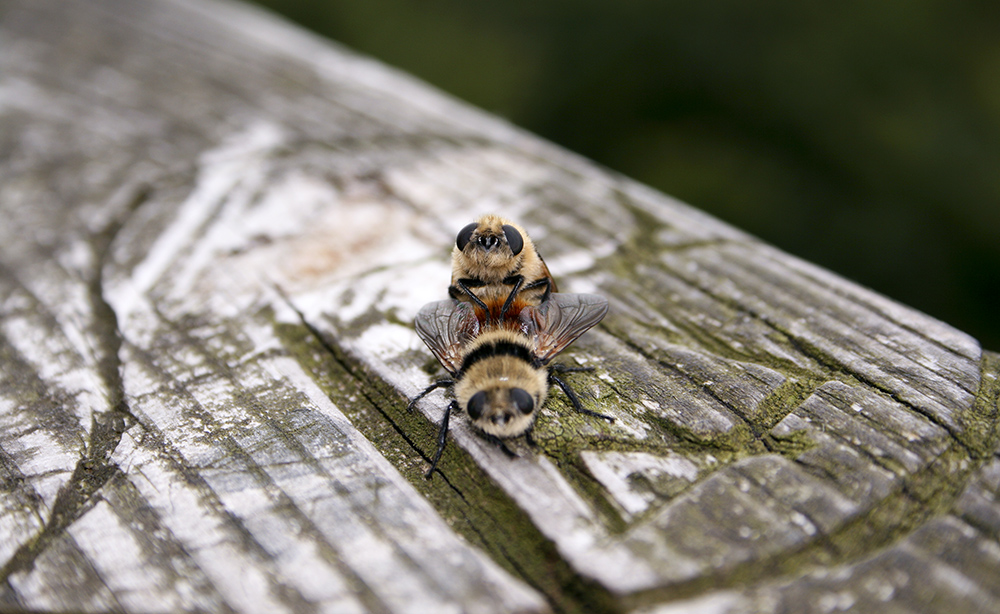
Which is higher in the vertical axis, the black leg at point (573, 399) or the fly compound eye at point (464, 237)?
the fly compound eye at point (464, 237)

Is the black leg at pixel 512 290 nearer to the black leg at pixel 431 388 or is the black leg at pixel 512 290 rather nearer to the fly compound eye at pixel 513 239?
the fly compound eye at pixel 513 239

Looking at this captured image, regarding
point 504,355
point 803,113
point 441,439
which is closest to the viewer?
point 441,439

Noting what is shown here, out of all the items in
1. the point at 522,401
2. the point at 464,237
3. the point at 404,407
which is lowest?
the point at 404,407

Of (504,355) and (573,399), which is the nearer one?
(573,399)

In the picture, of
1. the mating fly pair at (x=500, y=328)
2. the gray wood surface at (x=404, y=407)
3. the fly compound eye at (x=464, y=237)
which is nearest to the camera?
the gray wood surface at (x=404, y=407)

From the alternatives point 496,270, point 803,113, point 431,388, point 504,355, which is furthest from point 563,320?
point 803,113

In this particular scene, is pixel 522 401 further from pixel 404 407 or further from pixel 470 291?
pixel 470 291

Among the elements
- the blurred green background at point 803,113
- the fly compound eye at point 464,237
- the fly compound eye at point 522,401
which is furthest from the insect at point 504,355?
the blurred green background at point 803,113

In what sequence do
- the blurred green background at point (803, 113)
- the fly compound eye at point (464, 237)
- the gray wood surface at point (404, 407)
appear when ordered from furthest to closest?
the blurred green background at point (803, 113), the fly compound eye at point (464, 237), the gray wood surface at point (404, 407)
